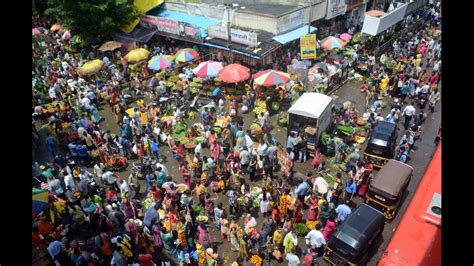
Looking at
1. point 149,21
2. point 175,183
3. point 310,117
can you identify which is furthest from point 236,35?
point 175,183

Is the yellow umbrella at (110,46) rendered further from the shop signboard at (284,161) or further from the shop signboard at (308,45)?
the shop signboard at (284,161)

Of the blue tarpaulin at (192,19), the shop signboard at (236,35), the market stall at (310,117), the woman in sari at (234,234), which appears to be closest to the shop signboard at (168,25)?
the blue tarpaulin at (192,19)

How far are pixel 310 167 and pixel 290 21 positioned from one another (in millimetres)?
13260

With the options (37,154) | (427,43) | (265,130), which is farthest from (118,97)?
(427,43)

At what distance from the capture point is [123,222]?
1195 cm

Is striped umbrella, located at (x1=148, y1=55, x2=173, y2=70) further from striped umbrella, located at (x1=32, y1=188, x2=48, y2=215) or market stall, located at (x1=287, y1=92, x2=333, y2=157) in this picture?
striped umbrella, located at (x1=32, y1=188, x2=48, y2=215)

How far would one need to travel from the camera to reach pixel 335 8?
28078 mm

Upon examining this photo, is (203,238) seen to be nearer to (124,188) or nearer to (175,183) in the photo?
(175,183)

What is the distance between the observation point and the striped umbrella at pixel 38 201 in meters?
10.5

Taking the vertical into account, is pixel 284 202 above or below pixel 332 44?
below

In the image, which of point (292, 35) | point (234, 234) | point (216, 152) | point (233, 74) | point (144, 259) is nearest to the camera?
point (144, 259)

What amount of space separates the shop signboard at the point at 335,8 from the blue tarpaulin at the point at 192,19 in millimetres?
9347
